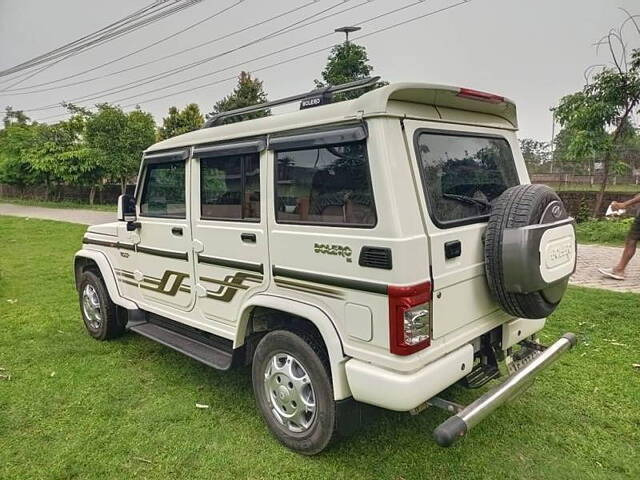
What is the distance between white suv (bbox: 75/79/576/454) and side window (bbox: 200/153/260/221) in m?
0.01

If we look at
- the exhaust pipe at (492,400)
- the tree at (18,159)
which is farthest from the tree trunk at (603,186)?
the tree at (18,159)

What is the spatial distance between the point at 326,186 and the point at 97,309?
3.35 m

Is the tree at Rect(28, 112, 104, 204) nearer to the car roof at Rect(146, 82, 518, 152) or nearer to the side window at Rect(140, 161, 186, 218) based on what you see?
the side window at Rect(140, 161, 186, 218)

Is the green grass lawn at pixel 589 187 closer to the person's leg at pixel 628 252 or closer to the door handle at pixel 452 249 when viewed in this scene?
the person's leg at pixel 628 252

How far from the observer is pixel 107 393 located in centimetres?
374

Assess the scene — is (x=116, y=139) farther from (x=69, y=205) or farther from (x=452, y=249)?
(x=452, y=249)

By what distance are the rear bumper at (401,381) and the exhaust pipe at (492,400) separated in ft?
0.56

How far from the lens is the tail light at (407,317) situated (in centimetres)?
229

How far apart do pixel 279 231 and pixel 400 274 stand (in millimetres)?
907

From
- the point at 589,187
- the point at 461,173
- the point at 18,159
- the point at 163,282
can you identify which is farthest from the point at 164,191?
the point at 18,159

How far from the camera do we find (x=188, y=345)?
3686 mm

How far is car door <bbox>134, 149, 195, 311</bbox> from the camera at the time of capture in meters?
3.65

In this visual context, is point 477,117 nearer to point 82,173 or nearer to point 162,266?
point 162,266

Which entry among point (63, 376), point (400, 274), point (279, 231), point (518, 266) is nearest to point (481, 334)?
point (518, 266)
